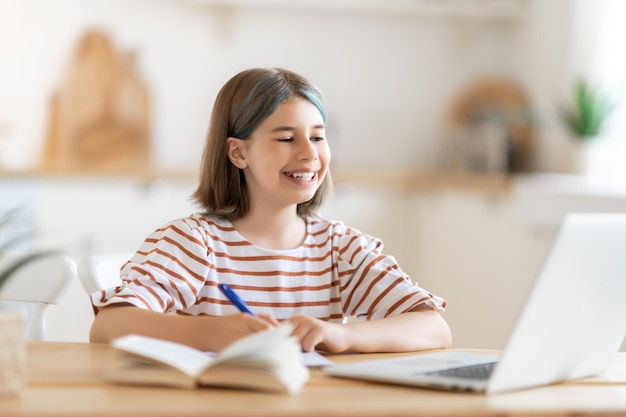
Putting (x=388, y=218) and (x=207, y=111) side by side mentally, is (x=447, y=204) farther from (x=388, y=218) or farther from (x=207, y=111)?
(x=207, y=111)

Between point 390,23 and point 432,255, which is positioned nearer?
point 432,255

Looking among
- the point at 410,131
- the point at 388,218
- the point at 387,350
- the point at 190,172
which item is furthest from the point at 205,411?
the point at 410,131

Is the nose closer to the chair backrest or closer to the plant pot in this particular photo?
the chair backrest

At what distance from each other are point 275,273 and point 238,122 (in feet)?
0.84

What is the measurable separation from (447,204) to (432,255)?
0.23 m

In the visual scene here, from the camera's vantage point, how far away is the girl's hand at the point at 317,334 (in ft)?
4.36

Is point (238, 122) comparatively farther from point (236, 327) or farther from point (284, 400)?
point (284, 400)

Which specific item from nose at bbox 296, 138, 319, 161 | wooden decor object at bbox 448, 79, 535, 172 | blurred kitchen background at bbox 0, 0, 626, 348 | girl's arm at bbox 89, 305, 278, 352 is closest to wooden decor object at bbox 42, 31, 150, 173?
blurred kitchen background at bbox 0, 0, 626, 348

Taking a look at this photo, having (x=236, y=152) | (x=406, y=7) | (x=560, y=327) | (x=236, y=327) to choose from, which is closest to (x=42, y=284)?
(x=236, y=152)

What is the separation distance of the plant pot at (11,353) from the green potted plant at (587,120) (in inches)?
118

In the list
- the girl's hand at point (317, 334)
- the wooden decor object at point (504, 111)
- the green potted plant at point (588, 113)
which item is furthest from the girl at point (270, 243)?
the wooden decor object at point (504, 111)

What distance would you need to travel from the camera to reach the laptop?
109 centimetres

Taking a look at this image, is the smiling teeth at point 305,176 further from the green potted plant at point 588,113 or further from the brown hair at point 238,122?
the green potted plant at point 588,113

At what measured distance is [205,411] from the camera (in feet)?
3.17
